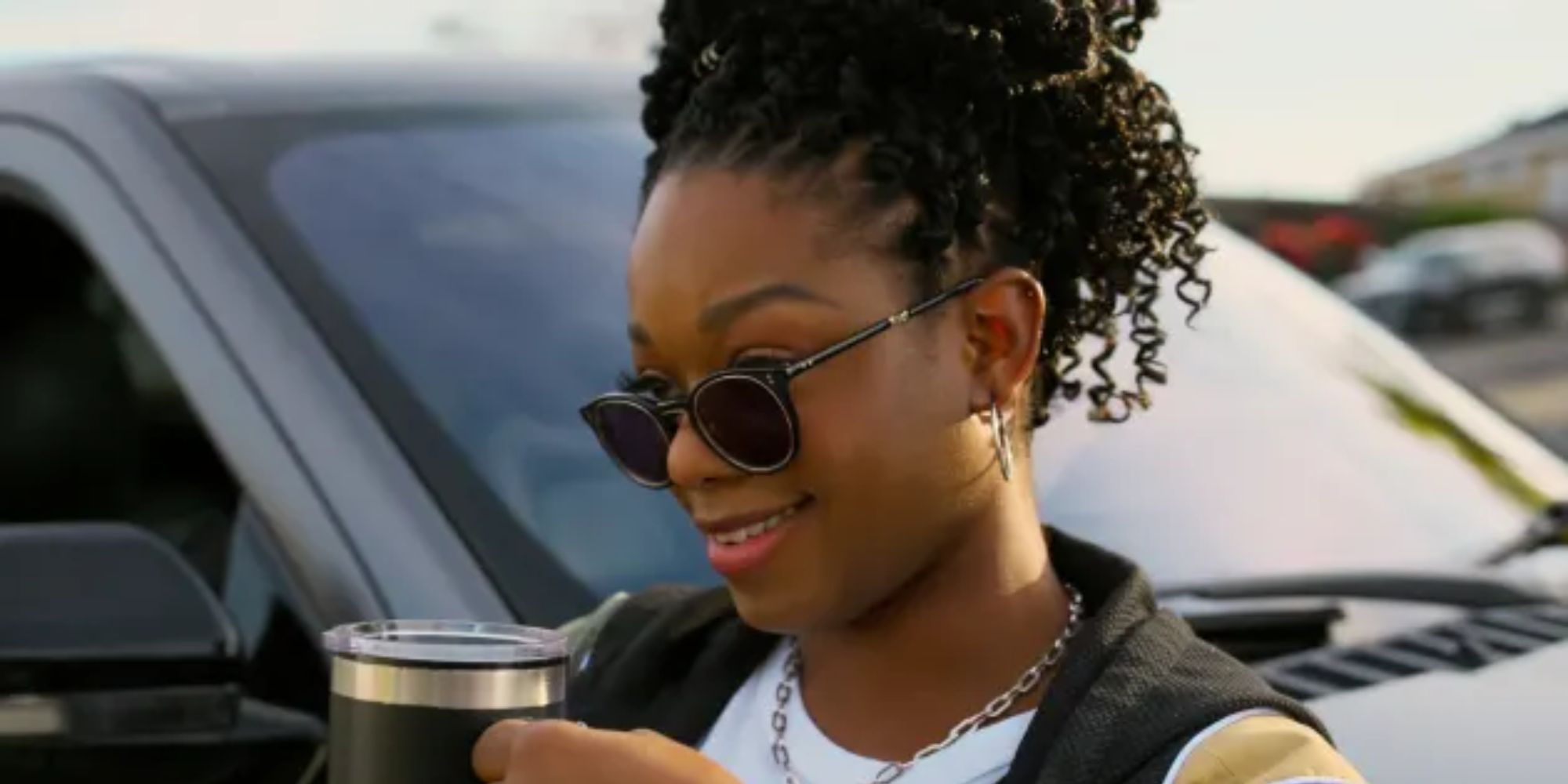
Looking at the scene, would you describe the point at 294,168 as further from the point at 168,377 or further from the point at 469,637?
the point at 469,637

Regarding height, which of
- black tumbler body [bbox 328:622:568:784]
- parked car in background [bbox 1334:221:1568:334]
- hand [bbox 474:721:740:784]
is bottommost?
parked car in background [bbox 1334:221:1568:334]

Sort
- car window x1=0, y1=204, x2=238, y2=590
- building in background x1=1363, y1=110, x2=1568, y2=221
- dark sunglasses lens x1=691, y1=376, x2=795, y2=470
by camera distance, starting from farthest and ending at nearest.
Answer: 1. building in background x1=1363, y1=110, x2=1568, y2=221
2. car window x1=0, y1=204, x2=238, y2=590
3. dark sunglasses lens x1=691, y1=376, x2=795, y2=470

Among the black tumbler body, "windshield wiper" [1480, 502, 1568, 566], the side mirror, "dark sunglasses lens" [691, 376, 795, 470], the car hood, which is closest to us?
the black tumbler body

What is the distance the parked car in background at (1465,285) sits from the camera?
30094 mm

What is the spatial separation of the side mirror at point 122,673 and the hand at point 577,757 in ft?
3.08

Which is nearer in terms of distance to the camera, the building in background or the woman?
the woman

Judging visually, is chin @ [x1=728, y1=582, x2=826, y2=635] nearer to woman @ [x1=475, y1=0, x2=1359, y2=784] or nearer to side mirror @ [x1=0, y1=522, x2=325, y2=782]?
woman @ [x1=475, y1=0, x2=1359, y2=784]

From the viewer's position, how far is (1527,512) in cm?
291

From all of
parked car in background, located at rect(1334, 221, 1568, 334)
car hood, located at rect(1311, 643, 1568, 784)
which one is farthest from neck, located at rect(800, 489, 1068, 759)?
parked car in background, located at rect(1334, 221, 1568, 334)

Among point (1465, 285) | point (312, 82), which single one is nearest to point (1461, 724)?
point (312, 82)

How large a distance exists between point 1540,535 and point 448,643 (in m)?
1.86

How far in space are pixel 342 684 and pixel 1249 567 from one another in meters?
1.44

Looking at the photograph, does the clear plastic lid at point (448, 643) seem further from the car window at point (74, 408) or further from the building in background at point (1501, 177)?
the building in background at point (1501, 177)

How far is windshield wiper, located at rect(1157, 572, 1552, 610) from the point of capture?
97.9 inches
